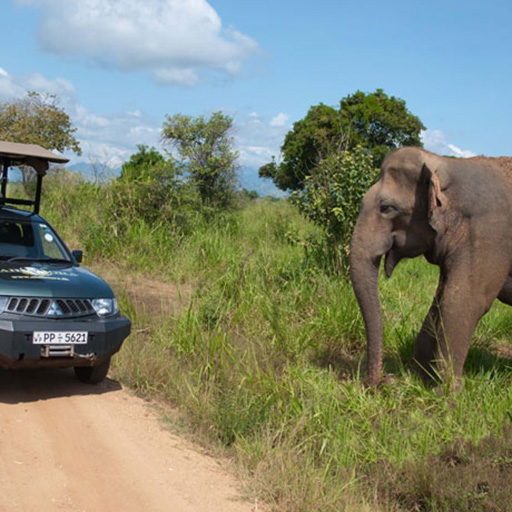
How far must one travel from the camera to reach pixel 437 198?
565 centimetres

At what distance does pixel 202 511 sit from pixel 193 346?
2739mm

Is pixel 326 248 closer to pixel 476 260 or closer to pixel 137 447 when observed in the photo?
pixel 476 260

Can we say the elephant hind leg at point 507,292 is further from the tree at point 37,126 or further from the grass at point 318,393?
the tree at point 37,126

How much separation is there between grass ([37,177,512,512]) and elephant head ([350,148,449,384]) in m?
0.63

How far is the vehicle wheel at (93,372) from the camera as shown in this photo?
6.07 m

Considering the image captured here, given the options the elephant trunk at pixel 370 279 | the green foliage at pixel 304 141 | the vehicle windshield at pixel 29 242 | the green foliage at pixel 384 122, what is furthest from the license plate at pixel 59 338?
the green foliage at pixel 384 122

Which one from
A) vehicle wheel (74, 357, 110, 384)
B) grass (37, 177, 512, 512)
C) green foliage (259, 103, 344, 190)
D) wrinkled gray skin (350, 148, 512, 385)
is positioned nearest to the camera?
grass (37, 177, 512, 512)

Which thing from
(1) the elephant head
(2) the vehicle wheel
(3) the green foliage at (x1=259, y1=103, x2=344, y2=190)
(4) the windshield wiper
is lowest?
(2) the vehicle wheel

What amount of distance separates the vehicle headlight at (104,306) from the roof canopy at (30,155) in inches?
87.0

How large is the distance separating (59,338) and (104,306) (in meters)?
0.59

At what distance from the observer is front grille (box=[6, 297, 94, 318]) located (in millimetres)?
5336

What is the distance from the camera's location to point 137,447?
4984mm

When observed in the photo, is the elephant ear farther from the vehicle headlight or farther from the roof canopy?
the roof canopy

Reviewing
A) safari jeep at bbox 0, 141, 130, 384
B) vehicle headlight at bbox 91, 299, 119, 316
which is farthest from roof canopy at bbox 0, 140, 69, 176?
vehicle headlight at bbox 91, 299, 119, 316
